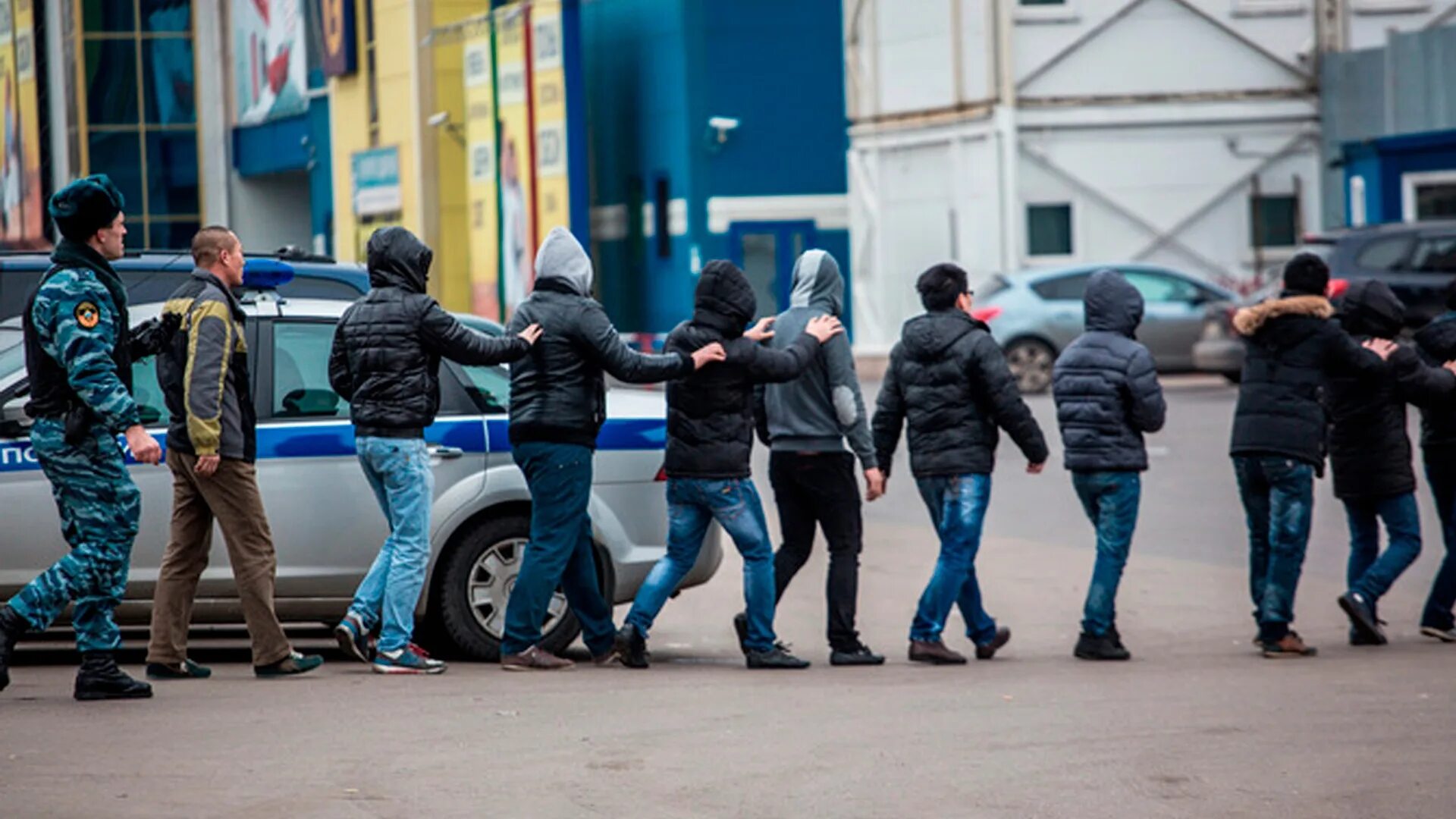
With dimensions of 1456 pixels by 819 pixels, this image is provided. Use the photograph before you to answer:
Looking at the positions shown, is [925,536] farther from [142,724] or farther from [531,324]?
[142,724]

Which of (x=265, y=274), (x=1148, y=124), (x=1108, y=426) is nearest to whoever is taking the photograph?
(x=265, y=274)

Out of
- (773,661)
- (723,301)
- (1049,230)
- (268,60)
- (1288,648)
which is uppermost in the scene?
(268,60)

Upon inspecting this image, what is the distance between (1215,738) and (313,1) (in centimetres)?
4476

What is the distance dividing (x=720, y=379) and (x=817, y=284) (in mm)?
733

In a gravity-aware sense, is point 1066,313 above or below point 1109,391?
above

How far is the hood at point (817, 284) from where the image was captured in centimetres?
1054

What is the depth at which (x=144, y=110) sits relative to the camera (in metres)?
55.9

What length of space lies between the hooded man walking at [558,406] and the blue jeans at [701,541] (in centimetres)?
38

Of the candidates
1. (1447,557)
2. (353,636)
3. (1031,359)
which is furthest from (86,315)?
(1031,359)

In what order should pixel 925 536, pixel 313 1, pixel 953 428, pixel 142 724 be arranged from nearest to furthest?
pixel 142 724 → pixel 953 428 → pixel 925 536 → pixel 313 1

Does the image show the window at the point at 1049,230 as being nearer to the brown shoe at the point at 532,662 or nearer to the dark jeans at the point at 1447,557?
the dark jeans at the point at 1447,557

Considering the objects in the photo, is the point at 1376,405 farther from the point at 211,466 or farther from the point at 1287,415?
the point at 211,466

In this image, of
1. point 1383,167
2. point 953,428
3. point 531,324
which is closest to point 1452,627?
point 953,428

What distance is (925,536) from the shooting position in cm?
1658
